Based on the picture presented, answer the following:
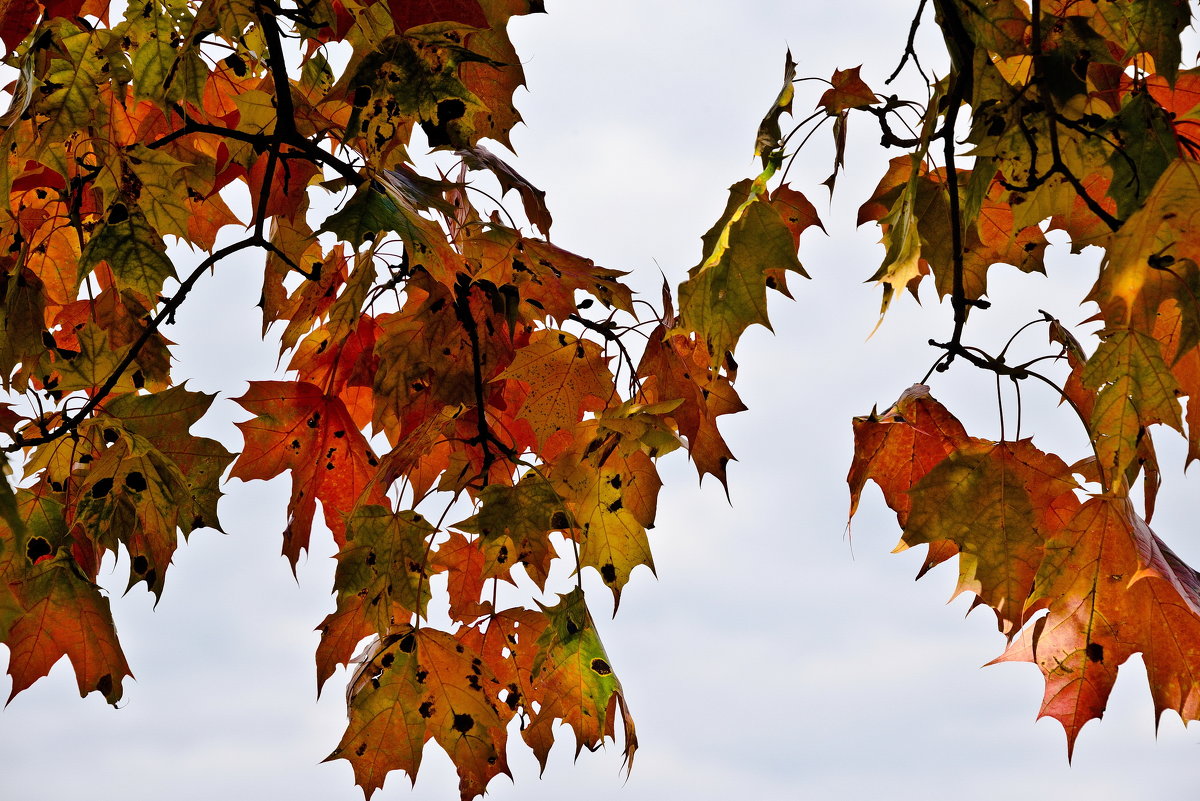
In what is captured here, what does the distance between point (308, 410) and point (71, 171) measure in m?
0.57

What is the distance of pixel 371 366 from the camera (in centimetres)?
180

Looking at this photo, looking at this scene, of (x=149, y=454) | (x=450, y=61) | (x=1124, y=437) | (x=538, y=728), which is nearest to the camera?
(x=1124, y=437)

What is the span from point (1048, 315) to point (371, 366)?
3.67 ft

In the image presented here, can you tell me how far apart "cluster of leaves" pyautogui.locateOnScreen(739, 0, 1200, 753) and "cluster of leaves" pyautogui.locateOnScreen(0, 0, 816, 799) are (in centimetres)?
24

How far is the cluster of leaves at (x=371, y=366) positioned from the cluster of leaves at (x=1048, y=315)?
0.24 metres

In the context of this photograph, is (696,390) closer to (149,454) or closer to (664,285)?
(664,285)

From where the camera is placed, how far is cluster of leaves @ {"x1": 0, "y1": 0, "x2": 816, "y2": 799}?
1347mm

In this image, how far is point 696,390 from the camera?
1.62 meters

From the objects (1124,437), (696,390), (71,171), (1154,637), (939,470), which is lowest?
(1154,637)

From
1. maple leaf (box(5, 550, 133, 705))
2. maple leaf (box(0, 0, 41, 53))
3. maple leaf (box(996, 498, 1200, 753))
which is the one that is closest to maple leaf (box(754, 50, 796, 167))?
maple leaf (box(996, 498, 1200, 753))

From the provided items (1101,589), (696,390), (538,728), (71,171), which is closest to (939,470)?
(1101,589)

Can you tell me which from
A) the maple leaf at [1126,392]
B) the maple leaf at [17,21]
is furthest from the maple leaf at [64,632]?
the maple leaf at [1126,392]

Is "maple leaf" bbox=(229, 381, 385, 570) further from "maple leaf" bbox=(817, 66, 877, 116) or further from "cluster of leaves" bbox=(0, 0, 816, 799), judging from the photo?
"maple leaf" bbox=(817, 66, 877, 116)

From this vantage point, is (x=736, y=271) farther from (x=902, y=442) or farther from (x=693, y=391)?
(x=902, y=442)
